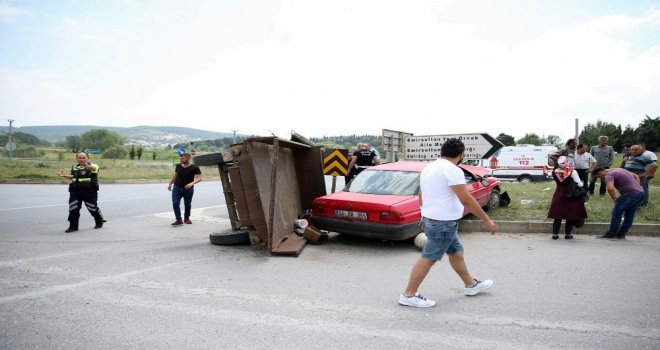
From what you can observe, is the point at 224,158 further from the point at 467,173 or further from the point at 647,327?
the point at 647,327

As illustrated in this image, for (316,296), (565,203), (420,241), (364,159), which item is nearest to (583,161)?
(565,203)

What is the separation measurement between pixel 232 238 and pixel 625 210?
267 inches

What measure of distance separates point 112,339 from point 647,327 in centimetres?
→ 458

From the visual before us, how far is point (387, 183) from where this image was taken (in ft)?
24.9

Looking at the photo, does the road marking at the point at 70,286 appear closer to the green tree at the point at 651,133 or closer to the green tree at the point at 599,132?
the green tree at the point at 651,133

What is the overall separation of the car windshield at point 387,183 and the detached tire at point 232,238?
6.72 feet

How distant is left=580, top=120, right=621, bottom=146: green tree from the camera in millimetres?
75750

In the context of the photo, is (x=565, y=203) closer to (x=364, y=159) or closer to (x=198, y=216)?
(x=364, y=159)

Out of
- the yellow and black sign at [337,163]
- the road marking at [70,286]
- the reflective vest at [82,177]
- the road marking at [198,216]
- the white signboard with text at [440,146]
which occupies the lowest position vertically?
the road marking at [198,216]

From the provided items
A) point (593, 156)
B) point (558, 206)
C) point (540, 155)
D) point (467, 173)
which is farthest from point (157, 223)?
point (540, 155)

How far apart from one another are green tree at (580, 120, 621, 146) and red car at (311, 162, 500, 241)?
265ft

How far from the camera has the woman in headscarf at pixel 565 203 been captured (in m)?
7.18

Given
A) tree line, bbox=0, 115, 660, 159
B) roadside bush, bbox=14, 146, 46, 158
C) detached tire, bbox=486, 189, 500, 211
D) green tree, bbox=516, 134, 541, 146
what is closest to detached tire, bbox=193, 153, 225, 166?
detached tire, bbox=486, 189, 500, 211

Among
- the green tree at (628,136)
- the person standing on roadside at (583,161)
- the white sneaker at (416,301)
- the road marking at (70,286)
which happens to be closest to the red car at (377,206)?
the white sneaker at (416,301)
